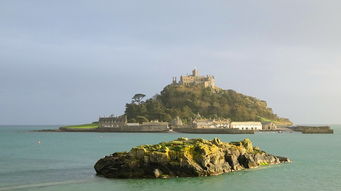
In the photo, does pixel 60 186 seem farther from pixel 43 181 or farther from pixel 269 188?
pixel 269 188

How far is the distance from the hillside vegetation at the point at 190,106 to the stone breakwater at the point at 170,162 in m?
130

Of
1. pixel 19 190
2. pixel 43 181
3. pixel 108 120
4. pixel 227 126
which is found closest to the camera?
pixel 19 190

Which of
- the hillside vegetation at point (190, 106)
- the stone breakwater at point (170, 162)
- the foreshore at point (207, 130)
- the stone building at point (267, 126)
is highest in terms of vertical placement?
the hillside vegetation at point (190, 106)

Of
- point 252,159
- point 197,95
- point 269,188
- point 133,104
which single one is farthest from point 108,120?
point 269,188

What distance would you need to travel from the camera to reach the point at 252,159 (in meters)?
44.3

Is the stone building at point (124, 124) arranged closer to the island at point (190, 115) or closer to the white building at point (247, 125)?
the island at point (190, 115)

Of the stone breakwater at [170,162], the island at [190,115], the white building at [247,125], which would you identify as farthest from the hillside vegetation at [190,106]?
the stone breakwater at [170,162]

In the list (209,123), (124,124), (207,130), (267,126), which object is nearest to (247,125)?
(267,126)

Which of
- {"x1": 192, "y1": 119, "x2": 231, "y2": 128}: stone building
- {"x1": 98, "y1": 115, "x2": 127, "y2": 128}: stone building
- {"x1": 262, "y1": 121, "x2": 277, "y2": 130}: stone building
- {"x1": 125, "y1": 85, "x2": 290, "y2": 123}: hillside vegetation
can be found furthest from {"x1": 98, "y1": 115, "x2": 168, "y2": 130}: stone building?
{"x1": 262, "y1": 121, "x2": 277, "y2": 130}: stone building

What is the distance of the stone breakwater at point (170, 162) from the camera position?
121ft

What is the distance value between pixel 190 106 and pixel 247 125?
26.8 meters

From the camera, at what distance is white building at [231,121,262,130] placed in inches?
6484

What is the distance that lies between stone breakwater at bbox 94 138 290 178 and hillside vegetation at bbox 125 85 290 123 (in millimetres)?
129773

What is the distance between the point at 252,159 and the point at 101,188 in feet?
56.3
